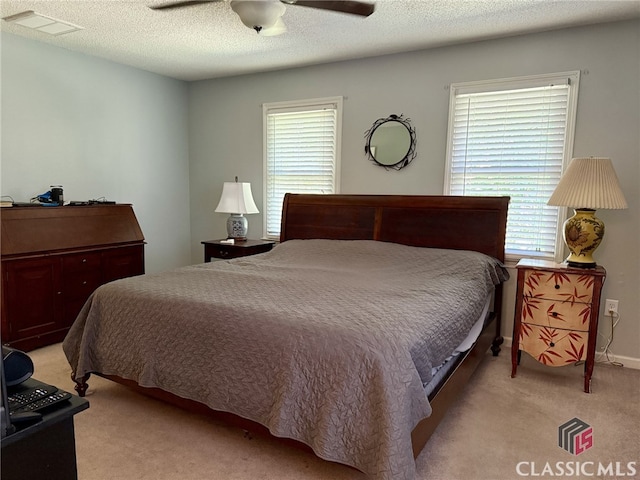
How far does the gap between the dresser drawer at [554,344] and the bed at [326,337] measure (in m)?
Result: 0.27

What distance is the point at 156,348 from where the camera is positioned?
2.18 meters

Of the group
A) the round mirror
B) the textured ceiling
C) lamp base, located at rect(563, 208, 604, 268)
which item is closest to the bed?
lamp base, located at rect(563, 208, 604, 268)

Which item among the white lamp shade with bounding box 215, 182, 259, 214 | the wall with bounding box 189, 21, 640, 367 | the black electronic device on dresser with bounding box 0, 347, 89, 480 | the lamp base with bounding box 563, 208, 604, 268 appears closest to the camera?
the black electronic device on dresser with bounding box 0, 347, 89, 480

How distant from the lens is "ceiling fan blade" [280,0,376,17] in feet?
7.06

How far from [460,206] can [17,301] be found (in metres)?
3.41

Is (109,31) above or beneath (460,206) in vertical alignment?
above

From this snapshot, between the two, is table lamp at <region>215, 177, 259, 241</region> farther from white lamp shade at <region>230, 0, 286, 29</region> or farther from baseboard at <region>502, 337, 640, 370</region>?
baseboard at <region>502, 337, 640, 370</region>

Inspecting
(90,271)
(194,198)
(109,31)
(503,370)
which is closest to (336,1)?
(109,31)

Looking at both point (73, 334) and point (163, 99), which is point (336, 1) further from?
point (163, 99)

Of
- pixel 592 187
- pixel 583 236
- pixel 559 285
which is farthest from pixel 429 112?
pixel 559 285

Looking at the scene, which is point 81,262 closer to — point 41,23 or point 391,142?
point 41,23

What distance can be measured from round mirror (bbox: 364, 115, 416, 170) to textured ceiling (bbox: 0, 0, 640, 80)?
60 cm

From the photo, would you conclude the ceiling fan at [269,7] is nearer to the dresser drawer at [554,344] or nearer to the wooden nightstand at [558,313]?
the wooden nightstand at [558,313]

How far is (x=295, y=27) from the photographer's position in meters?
3.17
